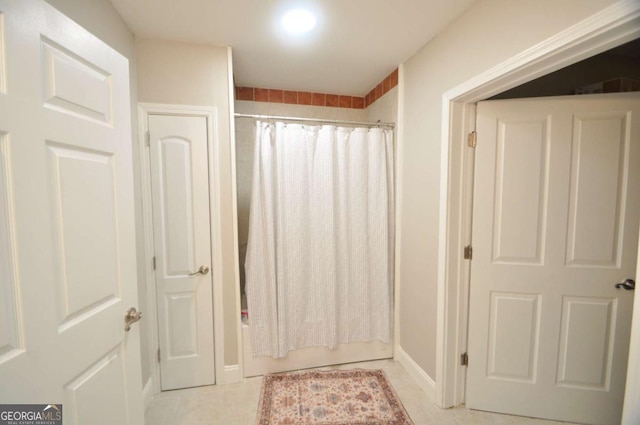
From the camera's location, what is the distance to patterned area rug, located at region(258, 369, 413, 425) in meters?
1.57

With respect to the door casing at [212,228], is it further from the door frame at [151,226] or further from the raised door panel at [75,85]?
the raised door panel at [75,85]

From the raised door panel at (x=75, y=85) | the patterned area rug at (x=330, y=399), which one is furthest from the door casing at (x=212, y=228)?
the raised door panel at (x=75, y=85)

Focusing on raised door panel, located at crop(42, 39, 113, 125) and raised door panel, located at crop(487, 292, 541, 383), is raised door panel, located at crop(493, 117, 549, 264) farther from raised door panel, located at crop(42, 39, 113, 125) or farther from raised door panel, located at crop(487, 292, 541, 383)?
raised door panel, located at crop(42, 39, 113, 125)

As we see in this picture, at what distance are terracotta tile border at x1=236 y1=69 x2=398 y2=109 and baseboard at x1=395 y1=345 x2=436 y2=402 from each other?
90.5 inches

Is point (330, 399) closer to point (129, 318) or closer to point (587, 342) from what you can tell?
point (129, 318)

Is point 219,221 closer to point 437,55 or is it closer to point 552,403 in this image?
point 437,55

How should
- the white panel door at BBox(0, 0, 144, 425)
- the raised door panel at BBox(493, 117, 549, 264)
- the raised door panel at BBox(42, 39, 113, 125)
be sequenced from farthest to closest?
the raised door panel at BBox(493, 117, 549, 264)
the raised door panel at BBox(42, 39, 113, 125)
the white panel door at BBox(0, 0, 144, 425)

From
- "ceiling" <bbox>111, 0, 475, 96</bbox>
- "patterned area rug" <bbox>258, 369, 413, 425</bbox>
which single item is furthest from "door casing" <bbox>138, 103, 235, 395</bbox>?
"ceiling" <bbox>111, 0, 475, 96</bbox>

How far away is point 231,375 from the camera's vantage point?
6.20 ft

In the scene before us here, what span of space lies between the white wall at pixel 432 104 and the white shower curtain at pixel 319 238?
18cm

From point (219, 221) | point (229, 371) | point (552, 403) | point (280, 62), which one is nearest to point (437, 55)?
point (280, 62)

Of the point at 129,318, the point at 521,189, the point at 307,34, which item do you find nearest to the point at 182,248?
the point at 129,318

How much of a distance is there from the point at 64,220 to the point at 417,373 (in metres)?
2.24

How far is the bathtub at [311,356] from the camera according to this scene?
194 centimetres
